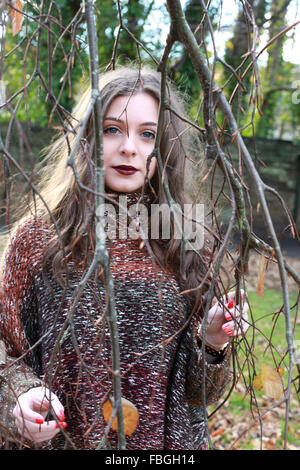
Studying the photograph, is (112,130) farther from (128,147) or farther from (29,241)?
(29,241)

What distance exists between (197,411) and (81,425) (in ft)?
1.48

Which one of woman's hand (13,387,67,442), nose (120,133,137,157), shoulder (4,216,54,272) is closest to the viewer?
woman's hand (13,387,67,442)

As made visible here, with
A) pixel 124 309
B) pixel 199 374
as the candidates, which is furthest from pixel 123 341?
pixel 199 374

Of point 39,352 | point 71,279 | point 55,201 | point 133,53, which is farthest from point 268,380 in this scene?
point 133,53

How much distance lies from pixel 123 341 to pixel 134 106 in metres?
0.69

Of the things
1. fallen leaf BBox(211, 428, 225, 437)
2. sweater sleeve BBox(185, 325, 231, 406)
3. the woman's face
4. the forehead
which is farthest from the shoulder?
fallen leaf BBox(211, 428, 225, 437)

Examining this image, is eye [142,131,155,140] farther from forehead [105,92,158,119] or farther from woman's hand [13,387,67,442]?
woman's hand [13,387,67,442]

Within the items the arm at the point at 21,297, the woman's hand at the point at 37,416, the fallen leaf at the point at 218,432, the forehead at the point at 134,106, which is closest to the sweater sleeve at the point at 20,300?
the arm at the point at 21,297

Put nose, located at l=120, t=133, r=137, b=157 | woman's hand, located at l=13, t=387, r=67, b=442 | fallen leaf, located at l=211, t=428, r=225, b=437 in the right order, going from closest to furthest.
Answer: woman's hand, located at l=13, t=387, r=67, b=442, nose, located at l=120, t=133, r=137, b=157, fallen leaf, located at l=211, t=428, r=225, b=437

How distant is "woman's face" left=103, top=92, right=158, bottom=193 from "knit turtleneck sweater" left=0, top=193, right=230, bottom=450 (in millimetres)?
96

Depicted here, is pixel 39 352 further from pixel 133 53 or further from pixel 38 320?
pixel 133 53

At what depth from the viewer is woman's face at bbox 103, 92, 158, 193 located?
1.31 m

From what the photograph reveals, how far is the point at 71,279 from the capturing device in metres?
1.37

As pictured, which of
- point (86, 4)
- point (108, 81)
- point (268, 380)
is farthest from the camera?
point (108, 81)
